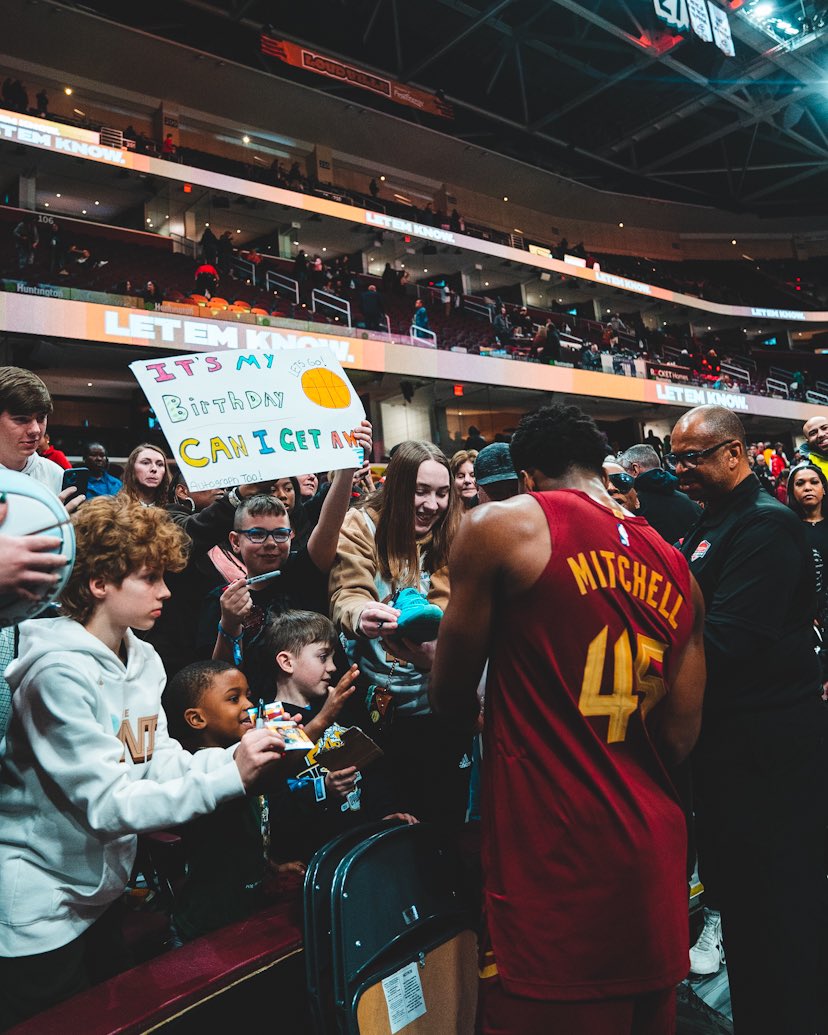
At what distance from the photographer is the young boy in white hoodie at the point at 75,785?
127 centimetres

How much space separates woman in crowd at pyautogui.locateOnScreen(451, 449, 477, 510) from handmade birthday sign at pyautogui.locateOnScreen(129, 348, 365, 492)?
3.06 feet

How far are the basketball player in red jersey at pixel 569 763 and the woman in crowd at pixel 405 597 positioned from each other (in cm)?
51

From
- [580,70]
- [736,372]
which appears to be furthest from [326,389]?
[736,372]

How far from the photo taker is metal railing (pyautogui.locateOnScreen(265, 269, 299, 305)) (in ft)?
56.8

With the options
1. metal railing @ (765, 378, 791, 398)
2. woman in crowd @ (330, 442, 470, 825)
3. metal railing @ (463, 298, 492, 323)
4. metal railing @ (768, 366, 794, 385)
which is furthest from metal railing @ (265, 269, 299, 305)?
metal railing @ (768, 366, 794, 385)

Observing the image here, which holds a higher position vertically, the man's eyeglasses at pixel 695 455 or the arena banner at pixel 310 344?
the arena banner at pixel 310 344

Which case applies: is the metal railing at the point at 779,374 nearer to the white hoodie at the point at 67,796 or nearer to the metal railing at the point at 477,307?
the metal railing at the point at 477,307

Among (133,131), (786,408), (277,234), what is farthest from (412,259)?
(786,408)

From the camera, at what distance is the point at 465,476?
12.0 ft

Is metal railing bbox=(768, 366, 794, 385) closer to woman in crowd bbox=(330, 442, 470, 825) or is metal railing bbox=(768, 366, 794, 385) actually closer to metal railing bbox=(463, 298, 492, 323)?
metal railing bbox=(463, 298, 492, 323)

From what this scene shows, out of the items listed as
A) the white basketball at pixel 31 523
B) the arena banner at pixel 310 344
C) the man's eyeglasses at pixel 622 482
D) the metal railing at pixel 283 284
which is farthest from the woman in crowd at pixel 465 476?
the metal railing at pixel 283 284

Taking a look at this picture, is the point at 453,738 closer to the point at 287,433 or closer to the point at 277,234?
the point at 287,433

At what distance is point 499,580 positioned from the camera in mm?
1314

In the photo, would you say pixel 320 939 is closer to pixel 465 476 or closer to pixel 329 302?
pixel 465 476
